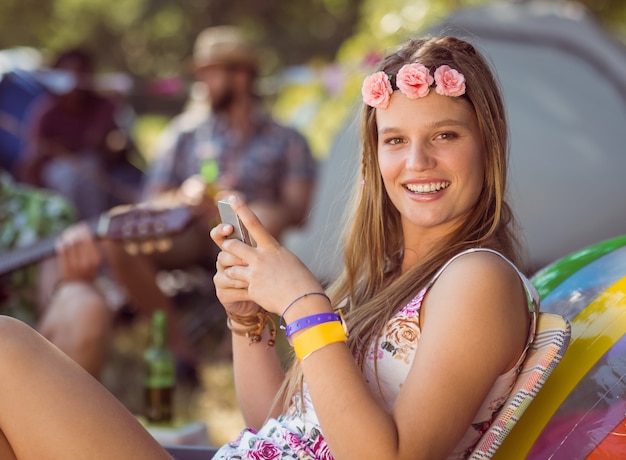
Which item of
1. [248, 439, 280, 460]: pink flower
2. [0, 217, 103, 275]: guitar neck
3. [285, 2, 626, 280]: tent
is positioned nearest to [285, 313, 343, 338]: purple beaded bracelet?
[248, 439, 280, 460]: pink flower

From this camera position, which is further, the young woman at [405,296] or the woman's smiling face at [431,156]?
the woman's smiling face at [431,156]

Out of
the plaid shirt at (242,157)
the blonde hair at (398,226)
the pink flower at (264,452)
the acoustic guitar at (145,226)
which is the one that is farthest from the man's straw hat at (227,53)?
the pink flower at (264,452)

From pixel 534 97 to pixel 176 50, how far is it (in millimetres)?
16731

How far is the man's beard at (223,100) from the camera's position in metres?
5.77

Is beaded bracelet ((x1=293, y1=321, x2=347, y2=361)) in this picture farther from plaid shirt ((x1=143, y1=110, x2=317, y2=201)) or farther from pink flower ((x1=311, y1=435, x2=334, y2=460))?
plaid shirt ((x1=143, y1=110, x2=317, y2=201))

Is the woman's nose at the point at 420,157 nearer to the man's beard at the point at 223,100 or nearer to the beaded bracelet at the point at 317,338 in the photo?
the beaded bracelet at the point at 317,338

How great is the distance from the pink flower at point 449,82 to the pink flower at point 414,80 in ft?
0.05

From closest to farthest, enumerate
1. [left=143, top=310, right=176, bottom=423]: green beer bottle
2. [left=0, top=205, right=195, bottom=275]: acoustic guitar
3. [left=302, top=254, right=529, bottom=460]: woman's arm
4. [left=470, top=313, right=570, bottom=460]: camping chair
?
[left=302, top=254, right=529, bottom=460]: woman's arm → [left=470, top=313, right=570, bottom=460]: camping chair → [left=143, top=310, right=176, bottom=423]: green beer bottle → [left=0, top=205, right=195, bottom=275]: acoustic guitar

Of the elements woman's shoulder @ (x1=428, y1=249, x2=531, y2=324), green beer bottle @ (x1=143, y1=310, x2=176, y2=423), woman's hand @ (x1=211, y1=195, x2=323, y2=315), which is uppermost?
woman's hand @ (x1=211, y1=195, x2=323, y2=315)

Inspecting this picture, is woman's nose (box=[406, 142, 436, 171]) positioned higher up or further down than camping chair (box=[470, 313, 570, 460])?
higher up

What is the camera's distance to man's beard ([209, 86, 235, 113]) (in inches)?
227

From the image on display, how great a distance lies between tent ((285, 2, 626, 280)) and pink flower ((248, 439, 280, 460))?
2838 millimetres

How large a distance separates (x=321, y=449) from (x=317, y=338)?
0.26 metres

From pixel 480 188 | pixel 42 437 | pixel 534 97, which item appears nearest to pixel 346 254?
pixel 480 188
